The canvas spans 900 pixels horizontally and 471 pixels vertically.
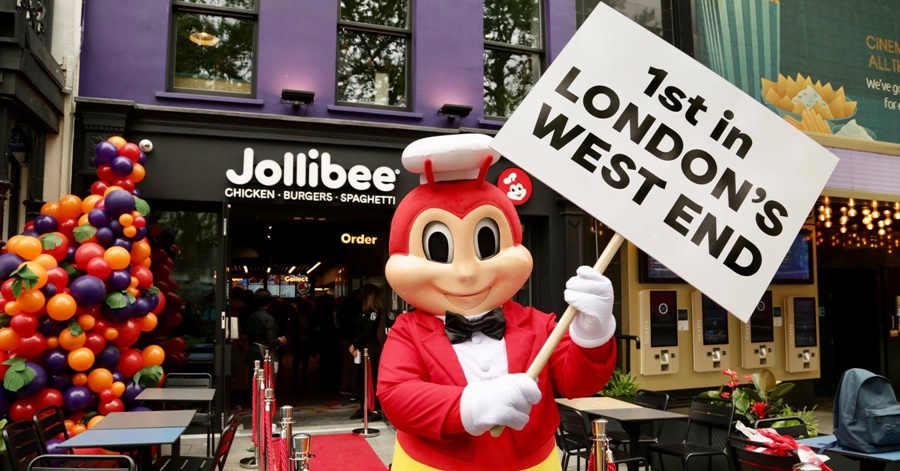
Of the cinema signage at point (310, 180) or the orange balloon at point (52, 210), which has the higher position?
the cinema signage at point (310, 180)

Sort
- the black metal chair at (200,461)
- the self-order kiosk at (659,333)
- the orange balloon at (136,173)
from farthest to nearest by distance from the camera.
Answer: the self-order kiosk at (659,333) < the orange balloon at (136,173) < the black metal chair at (200,461)

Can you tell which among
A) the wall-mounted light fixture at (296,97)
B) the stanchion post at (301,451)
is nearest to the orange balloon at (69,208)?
the wall-mounted light fixture at (296,97)

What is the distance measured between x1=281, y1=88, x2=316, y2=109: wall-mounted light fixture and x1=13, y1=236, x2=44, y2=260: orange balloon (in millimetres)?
3401

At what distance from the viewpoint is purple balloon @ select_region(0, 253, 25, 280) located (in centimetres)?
522

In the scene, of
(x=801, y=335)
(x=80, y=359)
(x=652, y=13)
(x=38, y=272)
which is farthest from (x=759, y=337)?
(x=38, y=272)

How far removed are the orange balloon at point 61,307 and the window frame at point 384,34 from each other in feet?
13.6

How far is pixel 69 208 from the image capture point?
6121mm

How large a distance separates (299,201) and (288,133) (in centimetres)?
87

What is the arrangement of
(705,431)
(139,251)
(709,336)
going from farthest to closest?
1. (709,336)
2. (705,431)
3. (139,251)

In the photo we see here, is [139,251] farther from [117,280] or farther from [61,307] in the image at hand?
[61,307]

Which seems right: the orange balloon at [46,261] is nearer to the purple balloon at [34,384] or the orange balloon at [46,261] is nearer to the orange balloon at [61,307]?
the orange balloon at [61,307]

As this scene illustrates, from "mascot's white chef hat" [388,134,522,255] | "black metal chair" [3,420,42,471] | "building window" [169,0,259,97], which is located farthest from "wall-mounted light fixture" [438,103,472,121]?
"black metal chair" [3,420,42,471]

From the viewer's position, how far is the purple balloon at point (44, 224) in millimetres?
5926

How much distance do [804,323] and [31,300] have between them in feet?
36.5
